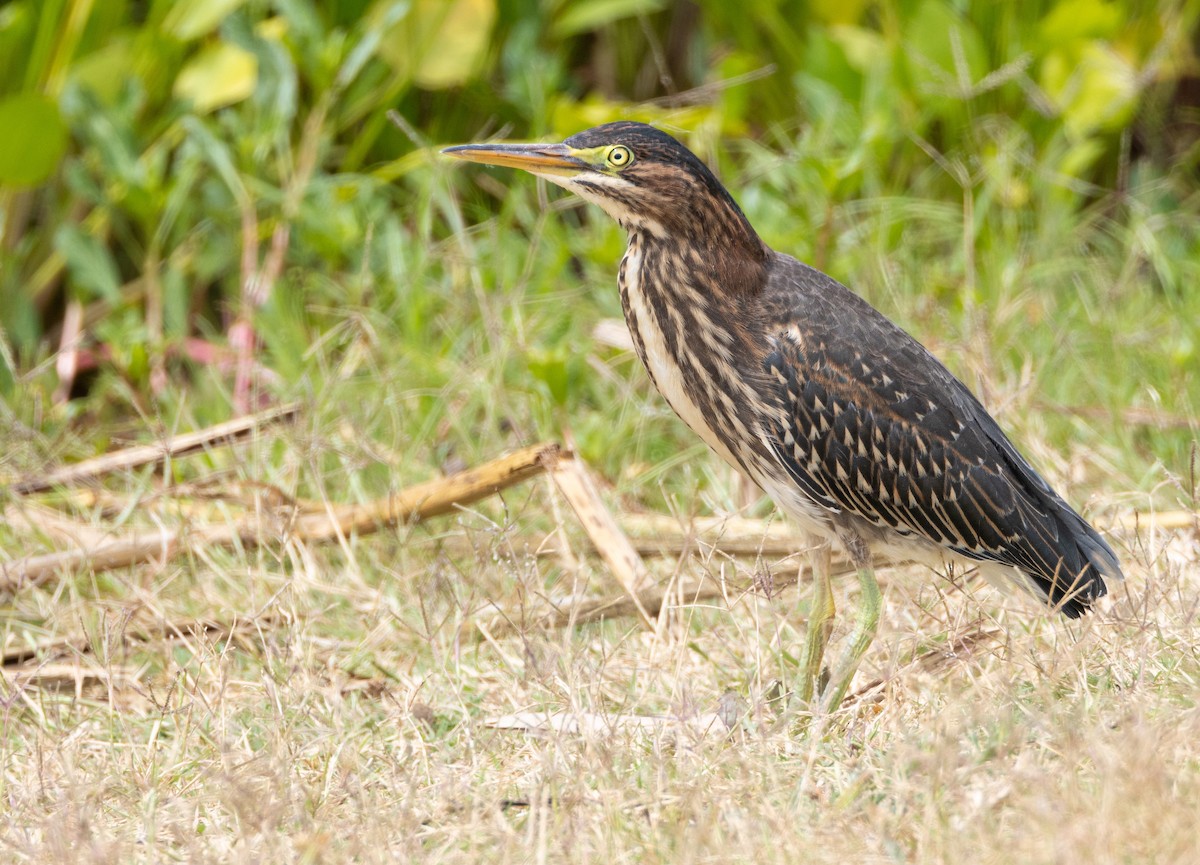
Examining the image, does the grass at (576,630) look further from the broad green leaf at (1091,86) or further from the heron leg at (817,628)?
the broad green leaf at (1091,86)

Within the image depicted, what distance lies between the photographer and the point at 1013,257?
617cm

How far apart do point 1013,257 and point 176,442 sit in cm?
338

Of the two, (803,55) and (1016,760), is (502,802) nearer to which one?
(1016,760)

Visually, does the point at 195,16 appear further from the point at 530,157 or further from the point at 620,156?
the point at 620,156

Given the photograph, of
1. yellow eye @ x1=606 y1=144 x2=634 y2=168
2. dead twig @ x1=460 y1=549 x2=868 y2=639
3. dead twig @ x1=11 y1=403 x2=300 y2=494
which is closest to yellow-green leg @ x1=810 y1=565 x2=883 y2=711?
dead twig @ x1=460 y1=549 x2=868 y2=639

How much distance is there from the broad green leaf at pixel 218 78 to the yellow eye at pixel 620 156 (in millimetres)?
2828

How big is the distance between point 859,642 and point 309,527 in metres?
1.82

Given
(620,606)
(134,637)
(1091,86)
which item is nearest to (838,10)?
(1091,86)

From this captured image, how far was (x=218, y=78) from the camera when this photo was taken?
21.0 feet

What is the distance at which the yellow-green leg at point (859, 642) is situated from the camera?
365 cm

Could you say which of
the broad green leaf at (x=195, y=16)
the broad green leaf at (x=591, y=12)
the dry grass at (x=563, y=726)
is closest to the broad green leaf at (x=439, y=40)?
the broad green leaf at (x=591, y=12)

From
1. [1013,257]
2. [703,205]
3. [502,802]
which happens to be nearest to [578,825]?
[502,802]

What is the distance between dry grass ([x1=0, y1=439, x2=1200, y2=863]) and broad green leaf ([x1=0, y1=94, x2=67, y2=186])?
2025mm

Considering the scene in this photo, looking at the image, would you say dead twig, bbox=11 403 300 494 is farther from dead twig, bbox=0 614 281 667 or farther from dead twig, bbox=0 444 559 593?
dead twig, bbox=0 614 281 667
